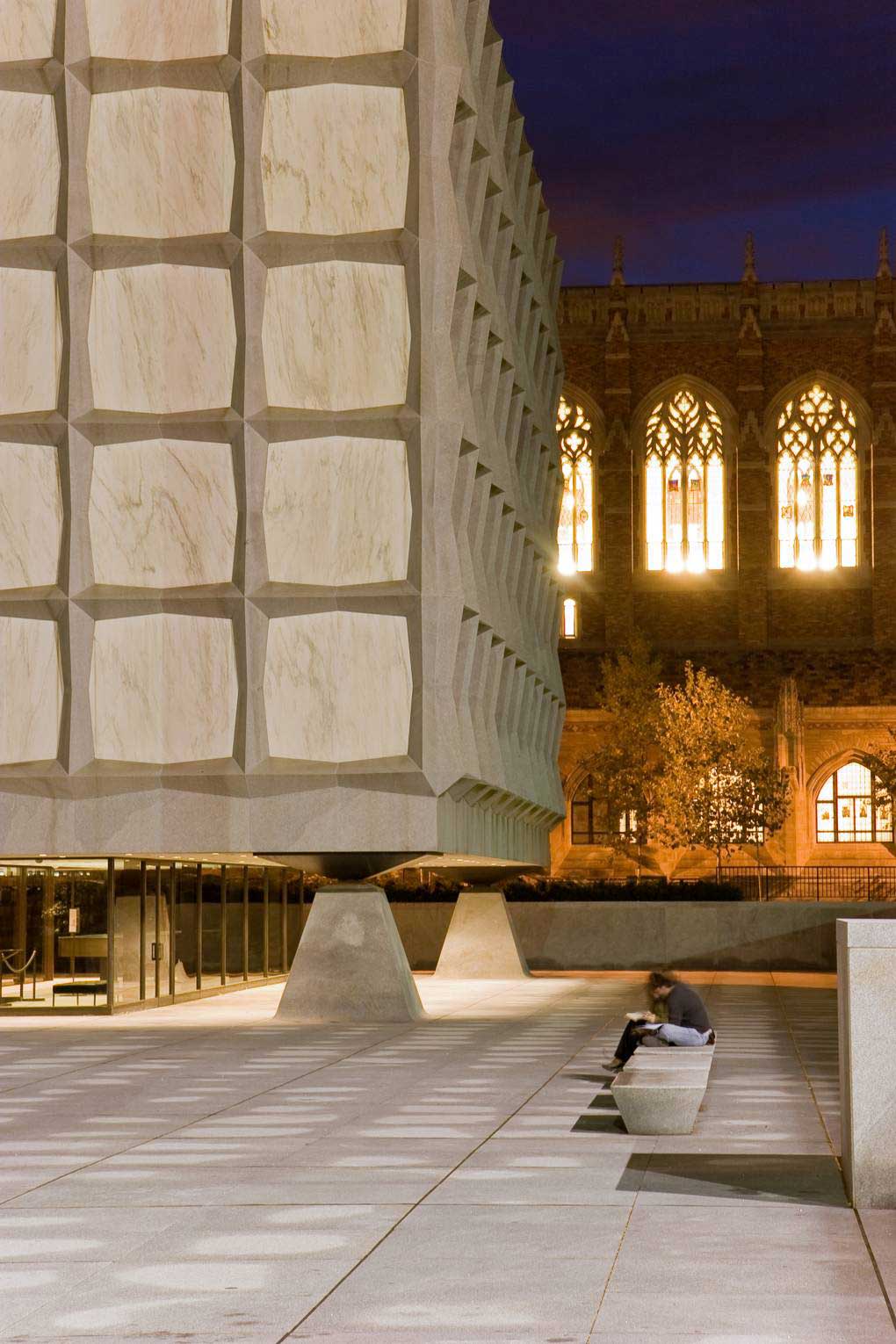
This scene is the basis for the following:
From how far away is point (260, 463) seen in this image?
24078 millimetres

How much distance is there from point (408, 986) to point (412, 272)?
9.66 m

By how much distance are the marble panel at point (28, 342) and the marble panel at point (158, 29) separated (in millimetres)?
3181

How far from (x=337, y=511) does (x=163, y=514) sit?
2320 mm

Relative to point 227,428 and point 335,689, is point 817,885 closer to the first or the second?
point 335,689

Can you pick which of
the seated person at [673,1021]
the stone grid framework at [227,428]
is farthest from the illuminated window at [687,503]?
the seated person at [673,1021]

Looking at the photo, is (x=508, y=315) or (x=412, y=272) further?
(x=508, y=315)

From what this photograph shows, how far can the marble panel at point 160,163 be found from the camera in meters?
24.3

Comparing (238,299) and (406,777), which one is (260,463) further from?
(406,777)

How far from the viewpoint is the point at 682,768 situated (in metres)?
52.5

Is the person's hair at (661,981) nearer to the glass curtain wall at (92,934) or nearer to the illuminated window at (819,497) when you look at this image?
the glass curtain wall at (92,934)

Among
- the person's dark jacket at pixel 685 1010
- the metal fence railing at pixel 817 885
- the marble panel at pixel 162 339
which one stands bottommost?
the metal fence railing at pixel 817 885

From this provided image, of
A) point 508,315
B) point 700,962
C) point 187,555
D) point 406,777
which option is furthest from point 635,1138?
point 700,962

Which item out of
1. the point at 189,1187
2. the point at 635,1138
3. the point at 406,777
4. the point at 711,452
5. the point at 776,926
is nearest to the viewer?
the point at 189,1187

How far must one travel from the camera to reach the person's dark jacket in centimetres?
1570
